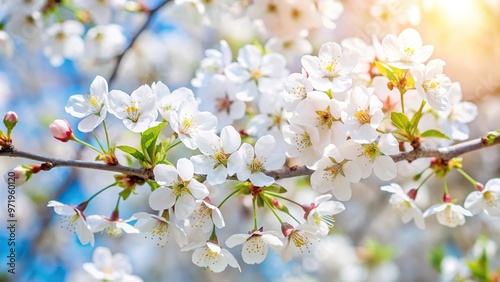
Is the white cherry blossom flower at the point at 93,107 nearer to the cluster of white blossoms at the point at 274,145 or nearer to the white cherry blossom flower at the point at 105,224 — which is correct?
the cluster of white blossoms at the point at 274,145

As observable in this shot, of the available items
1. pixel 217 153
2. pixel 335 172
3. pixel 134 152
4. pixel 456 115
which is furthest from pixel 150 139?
pixel 456 115

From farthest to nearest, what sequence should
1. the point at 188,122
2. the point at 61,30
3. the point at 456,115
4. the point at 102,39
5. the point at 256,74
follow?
the point at 102,39 → the point at 61,30 → the point at 256,74 → the point at 456,115 → the point at 188,122

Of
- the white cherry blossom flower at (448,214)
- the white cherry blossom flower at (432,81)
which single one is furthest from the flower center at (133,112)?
the white cherry blossom flower at (448,214)

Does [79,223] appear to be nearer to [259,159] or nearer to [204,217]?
[204,217]

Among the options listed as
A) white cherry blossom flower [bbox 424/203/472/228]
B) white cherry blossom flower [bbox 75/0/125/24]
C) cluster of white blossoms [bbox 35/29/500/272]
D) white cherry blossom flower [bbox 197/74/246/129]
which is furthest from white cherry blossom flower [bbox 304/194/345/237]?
white cherry blossom flower [bbox 75/0/125/24]

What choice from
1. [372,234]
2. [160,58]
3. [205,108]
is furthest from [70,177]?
[372,234]

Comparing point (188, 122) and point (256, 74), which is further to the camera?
point (256, 74)

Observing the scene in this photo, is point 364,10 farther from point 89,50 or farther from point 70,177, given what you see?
point 70,177
